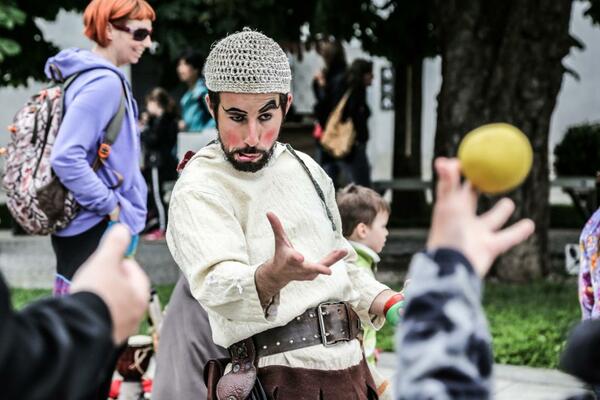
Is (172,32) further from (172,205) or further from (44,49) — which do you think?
(172,205)

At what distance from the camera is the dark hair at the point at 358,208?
205 inches

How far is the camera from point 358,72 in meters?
12.6

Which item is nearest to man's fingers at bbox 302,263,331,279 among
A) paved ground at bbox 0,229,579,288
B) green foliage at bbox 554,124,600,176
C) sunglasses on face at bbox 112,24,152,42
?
sunglasses on face at bbox 112,24,152,42

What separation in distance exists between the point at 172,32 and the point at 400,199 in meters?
5.22

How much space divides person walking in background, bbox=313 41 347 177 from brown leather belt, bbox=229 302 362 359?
945cm

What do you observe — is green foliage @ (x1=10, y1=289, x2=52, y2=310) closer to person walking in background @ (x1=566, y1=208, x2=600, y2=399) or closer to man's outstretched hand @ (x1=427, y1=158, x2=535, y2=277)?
person walking in background @ (x1=566, y1=208, x2=600, y2=399)

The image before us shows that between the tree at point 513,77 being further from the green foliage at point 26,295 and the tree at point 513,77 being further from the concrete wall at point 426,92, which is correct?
the concrete wall at point 426,92

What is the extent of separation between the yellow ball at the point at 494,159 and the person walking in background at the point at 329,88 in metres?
10.8

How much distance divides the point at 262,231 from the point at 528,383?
4.14 m

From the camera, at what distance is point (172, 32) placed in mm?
12859

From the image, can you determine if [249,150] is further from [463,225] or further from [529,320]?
[529,320]

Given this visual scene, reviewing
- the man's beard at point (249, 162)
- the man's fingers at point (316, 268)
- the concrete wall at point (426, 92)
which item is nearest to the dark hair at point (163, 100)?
the concrete wall at point (426, 92)

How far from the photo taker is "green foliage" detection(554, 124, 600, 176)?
593 inches

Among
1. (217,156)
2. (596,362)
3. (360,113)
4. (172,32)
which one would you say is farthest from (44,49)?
(596,362)
